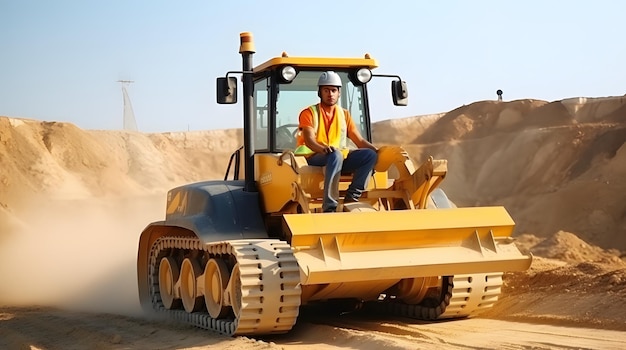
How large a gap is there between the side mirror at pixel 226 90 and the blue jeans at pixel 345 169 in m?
1.12

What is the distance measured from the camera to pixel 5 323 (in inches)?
496

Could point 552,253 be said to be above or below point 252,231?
below

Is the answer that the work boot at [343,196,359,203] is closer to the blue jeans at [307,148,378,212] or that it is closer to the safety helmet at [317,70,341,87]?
the blue jeans at [307,148,378,212]

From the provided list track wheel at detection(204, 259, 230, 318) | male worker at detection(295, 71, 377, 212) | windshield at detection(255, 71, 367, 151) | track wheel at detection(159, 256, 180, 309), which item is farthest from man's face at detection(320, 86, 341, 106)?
track wheel at detection(159, 256, 180, 309)

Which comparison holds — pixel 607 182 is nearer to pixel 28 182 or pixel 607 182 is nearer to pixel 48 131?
pixel 28 182

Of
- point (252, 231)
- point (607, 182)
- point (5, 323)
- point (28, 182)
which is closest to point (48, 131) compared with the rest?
point (28, 182)

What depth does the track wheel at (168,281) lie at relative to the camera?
41.2ft

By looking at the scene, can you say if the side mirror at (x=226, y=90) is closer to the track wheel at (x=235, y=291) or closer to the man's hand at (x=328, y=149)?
the man's hand at (x=328, y=149)

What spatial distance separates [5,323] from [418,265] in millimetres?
6025

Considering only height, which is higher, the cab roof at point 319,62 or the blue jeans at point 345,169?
the cab roof at point 319,62

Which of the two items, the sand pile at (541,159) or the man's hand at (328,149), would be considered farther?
the sand pile at (541,159)

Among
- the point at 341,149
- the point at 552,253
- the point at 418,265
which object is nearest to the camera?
the point at 418,265

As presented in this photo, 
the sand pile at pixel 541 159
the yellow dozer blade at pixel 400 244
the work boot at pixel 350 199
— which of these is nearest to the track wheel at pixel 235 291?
the yellow dozer blade at pixel 400 244

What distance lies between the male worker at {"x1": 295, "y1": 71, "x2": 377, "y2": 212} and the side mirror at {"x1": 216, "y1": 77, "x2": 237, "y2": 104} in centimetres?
82
